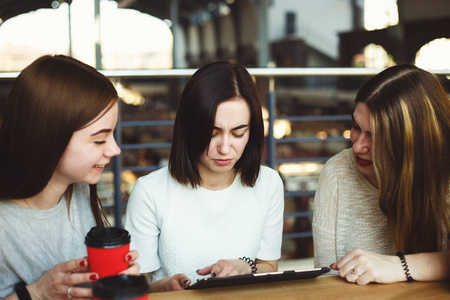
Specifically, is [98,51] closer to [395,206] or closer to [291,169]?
[395,206]

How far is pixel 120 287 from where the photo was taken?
28.5 inches

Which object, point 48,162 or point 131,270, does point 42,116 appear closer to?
point 48,162

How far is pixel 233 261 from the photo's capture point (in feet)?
4.27

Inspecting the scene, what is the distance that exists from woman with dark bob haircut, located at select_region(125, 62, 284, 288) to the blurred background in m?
0.83

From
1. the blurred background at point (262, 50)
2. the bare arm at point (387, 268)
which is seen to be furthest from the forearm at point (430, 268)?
the blurred background at point (262, 50)

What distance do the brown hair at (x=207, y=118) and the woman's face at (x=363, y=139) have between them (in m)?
0.28

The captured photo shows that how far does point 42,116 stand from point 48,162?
103mm

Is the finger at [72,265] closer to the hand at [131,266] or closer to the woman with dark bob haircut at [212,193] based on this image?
the hand at [131,266]

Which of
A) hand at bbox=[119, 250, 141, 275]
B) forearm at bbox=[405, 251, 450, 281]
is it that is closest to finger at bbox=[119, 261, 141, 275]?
hand at bbox=[119, 250, 141, 275]

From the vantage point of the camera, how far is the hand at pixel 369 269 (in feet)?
3.58

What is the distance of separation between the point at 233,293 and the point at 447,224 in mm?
672

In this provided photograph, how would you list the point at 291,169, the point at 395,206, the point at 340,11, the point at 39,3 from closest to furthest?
the point at 395,206 → the point at 291,169 → the point at 39,3 → the point at 340,11

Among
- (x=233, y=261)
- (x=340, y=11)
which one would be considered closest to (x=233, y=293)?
(x=233, y=261)

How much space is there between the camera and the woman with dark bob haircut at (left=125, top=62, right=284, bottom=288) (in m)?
1.29
